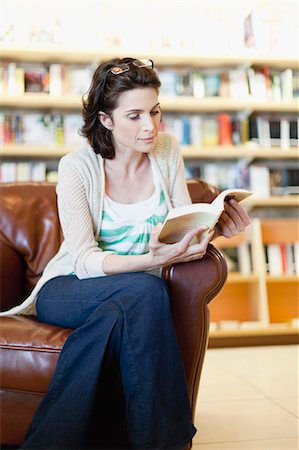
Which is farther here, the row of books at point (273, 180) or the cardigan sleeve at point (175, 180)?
the row of books at point (273, 180)

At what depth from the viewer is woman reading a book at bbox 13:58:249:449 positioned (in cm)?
A: 141

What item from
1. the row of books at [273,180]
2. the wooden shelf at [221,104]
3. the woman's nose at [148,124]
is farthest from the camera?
the row of books at [273,180]

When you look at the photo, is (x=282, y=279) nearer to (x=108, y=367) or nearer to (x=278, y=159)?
(x=278, y=159)

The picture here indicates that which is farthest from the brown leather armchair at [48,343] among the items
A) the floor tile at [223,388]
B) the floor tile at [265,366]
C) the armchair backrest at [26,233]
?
the floor tile at [265,366]

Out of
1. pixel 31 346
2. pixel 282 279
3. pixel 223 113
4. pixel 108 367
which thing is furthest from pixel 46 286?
pixel 223 113

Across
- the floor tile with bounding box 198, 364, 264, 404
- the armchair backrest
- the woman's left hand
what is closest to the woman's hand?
the woman's left hand

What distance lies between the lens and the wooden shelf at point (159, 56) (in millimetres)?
3672

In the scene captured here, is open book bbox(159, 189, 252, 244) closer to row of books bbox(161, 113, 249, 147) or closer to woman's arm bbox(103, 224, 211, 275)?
woman's arm bbox(103, 224, 211, 275)

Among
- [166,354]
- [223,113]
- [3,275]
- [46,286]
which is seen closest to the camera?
[166,354]

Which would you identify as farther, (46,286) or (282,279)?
(282,279)

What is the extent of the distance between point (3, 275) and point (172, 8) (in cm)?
262

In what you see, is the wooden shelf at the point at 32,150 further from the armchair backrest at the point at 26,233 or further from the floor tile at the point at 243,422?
the floor tile at the point at 243,422

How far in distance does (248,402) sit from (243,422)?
29cm

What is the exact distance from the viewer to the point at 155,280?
1507 mm
